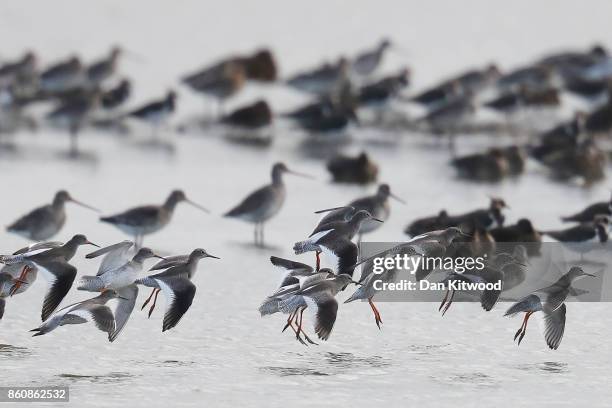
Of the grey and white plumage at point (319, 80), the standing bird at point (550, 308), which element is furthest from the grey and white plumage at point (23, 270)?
the grey and white plumage at point (319, 80)

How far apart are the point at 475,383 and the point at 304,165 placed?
9980 millimetres

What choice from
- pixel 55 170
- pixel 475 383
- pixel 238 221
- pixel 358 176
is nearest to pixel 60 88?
pixel 55 170

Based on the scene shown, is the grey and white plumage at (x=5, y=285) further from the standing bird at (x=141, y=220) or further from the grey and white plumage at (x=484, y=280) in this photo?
the standing bird at (x=141, y=220)

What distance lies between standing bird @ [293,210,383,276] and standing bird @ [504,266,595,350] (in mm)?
1162

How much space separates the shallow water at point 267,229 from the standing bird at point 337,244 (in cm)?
52

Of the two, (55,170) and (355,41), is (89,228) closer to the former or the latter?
(55,170)

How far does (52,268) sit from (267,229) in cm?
494

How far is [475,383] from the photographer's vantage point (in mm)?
9234

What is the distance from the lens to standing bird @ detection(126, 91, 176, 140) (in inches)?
852

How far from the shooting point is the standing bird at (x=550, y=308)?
979 cm

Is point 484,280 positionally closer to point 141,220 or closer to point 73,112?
point 141,220

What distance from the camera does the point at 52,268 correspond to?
9.88m

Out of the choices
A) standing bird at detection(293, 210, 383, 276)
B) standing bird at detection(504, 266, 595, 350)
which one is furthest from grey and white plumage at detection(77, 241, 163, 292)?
standing bird at detection(504, 266, 595, 350)
